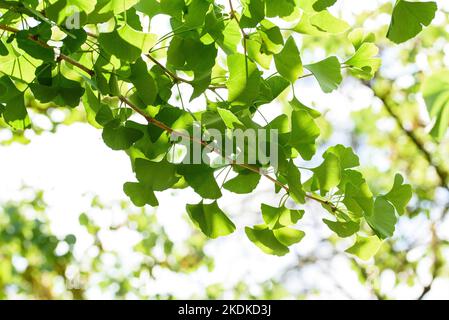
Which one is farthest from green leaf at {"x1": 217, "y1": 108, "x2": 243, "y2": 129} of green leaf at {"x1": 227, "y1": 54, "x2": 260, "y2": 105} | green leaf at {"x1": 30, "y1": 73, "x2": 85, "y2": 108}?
green leaf at {"x1": 30, "y1": 73, "x2": 85, "y2": 108}

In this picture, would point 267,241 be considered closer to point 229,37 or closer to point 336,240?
point 229,37

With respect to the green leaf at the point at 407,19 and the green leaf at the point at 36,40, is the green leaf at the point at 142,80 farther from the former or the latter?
the green leaf at the point at 407,19

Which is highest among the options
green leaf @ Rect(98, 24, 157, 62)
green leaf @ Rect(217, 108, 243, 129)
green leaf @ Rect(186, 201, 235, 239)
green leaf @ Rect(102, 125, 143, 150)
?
green leaf @ Rect(98, 24, 157, 62)

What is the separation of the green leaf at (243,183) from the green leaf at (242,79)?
61 mm

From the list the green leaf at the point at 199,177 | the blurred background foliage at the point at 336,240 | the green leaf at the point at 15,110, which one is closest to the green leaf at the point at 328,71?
the green leaf at the point at 199,177

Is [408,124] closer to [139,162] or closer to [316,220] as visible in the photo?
[316,220]

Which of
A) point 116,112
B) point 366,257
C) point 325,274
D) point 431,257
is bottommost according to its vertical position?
point 325,274

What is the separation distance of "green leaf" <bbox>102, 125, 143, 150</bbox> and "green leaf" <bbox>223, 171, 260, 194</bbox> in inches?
3.4

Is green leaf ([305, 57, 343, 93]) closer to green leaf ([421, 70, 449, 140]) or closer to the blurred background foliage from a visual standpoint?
green leaf ([421, 70, 449, 140])

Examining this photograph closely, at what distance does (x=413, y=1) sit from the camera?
438mm

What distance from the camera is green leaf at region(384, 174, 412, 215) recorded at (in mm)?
524
